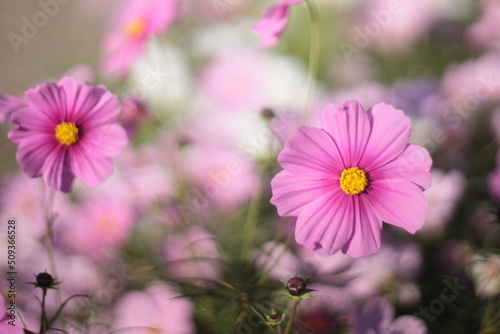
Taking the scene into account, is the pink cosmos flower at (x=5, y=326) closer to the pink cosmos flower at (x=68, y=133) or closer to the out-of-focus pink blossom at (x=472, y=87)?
the pink cosmos flower at (x=68, y=133)

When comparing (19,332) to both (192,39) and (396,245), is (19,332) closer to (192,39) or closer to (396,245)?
(396,245)

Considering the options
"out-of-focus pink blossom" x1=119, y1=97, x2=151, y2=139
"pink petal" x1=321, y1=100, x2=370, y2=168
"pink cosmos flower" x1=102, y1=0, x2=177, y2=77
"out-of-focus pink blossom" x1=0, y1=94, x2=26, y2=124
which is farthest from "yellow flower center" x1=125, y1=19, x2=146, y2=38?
"pink petal" x1=321, y1=100, x2=370, y2=168

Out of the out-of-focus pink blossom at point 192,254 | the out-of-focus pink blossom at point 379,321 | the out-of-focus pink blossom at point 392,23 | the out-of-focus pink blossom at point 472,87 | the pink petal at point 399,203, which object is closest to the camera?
the pink petal at point 399,203

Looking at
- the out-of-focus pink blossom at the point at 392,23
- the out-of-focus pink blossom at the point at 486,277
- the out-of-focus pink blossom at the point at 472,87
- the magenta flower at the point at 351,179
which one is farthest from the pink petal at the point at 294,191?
the out-of-focus pink blossom at the point at 392,23

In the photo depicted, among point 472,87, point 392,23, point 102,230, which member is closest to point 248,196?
point 102,230

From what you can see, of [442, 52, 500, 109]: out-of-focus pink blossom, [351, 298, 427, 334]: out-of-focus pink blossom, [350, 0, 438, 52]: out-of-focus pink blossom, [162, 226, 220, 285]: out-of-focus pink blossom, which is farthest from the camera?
[350, 0, 438, 52]: out-of-focus pink blossom

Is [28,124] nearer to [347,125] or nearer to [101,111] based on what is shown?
[101,111]

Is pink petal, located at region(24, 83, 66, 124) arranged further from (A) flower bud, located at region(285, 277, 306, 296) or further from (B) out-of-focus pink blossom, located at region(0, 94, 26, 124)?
(A) flower bud, located at region(285, 277, 306, 296)
